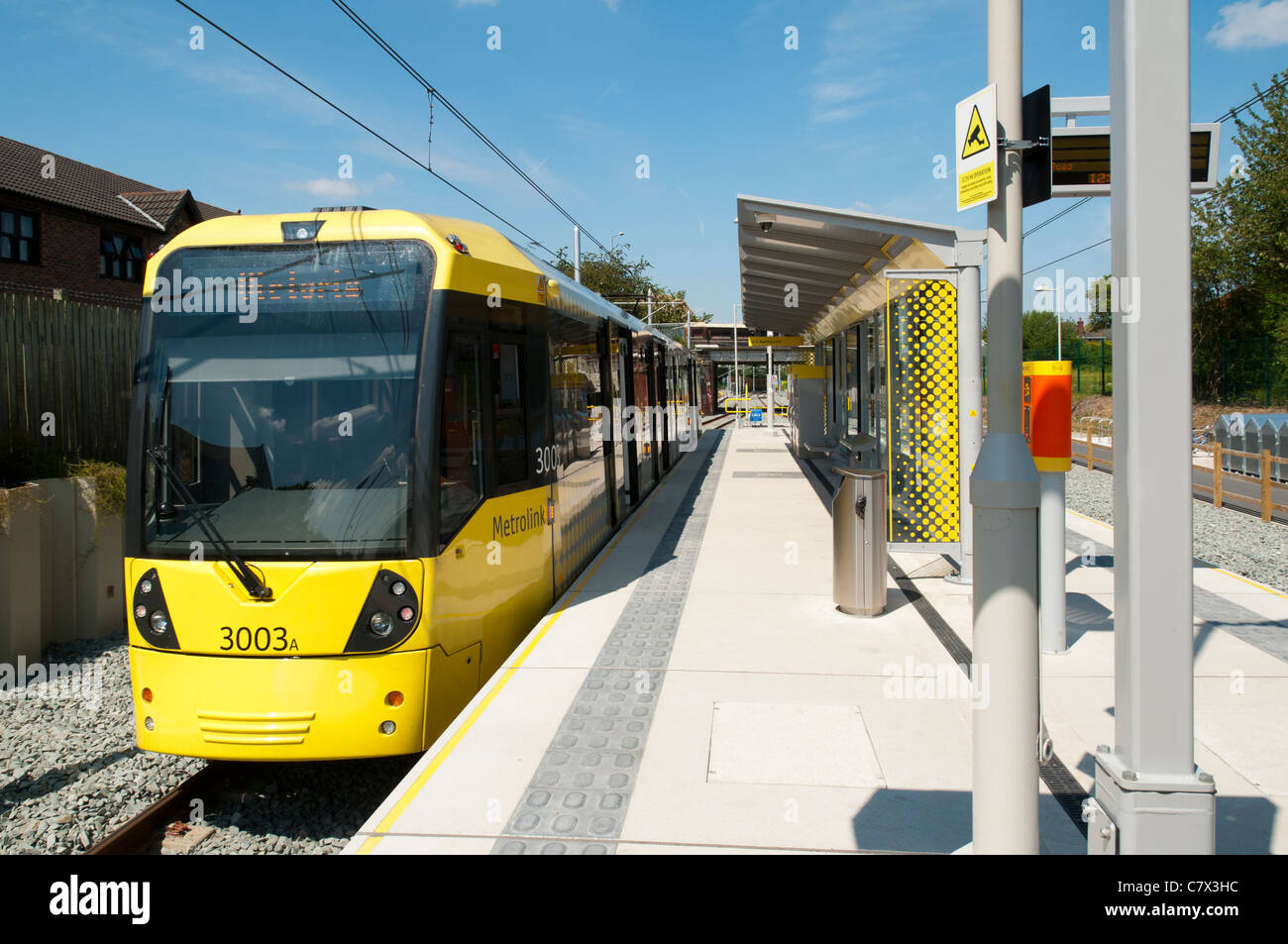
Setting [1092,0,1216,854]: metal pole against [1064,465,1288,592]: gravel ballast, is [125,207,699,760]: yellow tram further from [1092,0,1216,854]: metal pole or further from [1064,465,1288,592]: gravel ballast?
[1064,465,1288,592]: gravel ballast

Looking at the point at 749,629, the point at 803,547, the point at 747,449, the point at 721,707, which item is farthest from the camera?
the point at 747,449

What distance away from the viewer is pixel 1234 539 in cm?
1127

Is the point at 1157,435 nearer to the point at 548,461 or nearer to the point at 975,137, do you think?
the point at 975,137

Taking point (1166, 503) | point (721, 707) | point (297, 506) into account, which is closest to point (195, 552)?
point (297, 506)

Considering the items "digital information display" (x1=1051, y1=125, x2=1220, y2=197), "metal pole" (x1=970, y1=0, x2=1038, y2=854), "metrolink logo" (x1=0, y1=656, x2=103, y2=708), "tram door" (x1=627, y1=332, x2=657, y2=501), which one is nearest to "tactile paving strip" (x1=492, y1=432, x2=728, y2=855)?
"metal pole" (x1=970, y1=0, x2=1038, y2=854)

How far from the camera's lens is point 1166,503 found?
2.60m

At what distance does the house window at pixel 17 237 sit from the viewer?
24.2m

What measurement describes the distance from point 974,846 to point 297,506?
369 cm

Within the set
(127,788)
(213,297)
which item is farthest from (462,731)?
(213,297)

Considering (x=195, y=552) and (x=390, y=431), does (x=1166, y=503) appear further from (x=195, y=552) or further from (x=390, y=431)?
(x=195, y=552)

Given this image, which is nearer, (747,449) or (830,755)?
(830,755)
